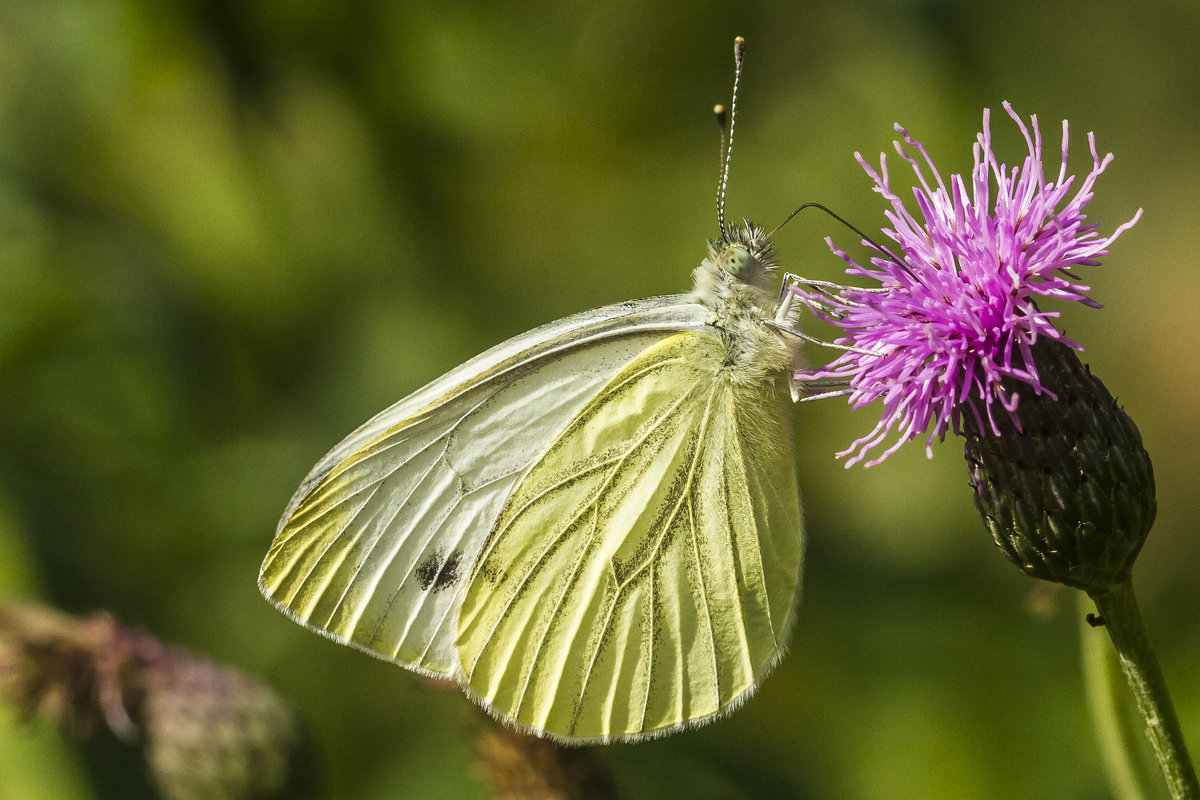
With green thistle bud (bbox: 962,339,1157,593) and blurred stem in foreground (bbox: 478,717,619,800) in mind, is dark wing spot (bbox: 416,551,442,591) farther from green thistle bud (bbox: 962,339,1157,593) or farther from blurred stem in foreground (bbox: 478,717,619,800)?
green thistle bud (bbox: 962,339,1157,593)

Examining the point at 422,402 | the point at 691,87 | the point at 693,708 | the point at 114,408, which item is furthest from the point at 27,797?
the point at 691,87

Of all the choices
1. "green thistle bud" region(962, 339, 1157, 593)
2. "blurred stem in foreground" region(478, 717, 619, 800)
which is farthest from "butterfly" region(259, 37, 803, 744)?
"green thistle bud" region(962, 339, 1157, 593)

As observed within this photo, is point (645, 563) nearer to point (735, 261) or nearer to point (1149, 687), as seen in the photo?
point (735, 261)

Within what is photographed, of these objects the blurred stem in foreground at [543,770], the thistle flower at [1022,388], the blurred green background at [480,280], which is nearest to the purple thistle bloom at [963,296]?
the thistle flower at [1022,388]

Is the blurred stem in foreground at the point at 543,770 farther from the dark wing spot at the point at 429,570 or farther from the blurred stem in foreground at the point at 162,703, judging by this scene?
the blurred stem in foreground at the point at 162,703

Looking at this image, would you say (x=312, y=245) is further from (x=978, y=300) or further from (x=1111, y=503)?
(x=1111, y=503)
